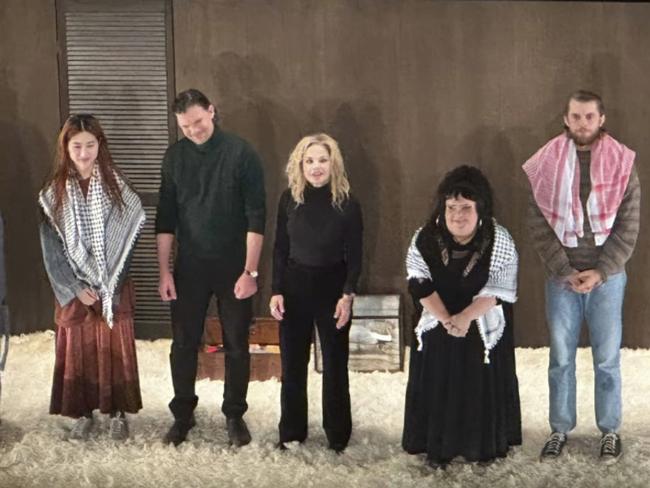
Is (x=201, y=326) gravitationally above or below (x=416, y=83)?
below

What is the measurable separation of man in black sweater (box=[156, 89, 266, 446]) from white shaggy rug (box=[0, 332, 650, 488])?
184 millimetres

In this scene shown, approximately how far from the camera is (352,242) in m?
3.84

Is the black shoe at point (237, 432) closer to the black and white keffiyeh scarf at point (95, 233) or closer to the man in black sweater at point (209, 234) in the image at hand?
the man in black sweater at point (209, 234)

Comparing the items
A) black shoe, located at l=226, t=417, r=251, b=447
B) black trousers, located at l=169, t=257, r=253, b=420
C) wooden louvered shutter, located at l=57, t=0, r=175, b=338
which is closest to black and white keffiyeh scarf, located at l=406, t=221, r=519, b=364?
black trousers, located at l=169, t=257, r=253, b=420

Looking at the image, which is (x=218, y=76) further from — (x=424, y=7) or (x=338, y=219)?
(x=338, y=219)

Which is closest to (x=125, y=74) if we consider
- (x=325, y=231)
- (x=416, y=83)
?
(x=416, y=83)

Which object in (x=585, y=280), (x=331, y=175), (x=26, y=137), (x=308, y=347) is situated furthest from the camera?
(x=26, y=137)

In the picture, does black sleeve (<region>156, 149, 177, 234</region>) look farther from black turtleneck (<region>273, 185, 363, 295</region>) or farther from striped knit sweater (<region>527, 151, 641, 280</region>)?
striped knit sweater (<region>527, 151, 641, 280</region>)

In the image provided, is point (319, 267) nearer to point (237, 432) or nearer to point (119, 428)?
point (237, 432)

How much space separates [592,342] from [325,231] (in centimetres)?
105

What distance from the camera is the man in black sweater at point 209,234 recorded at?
A: 3889 mm

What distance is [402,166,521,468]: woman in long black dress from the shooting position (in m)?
3.62

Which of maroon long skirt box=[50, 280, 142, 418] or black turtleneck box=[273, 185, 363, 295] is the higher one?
black turtleneck box=[273, 185, 363, 295]

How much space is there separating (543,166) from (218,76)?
6.23 feet
